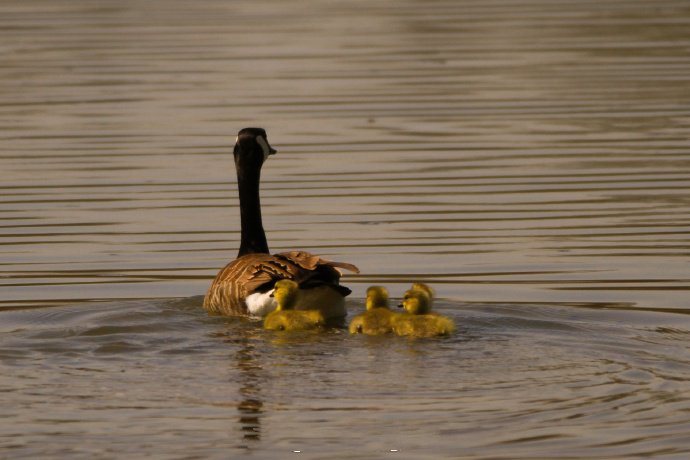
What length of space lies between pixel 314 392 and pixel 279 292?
2.35m

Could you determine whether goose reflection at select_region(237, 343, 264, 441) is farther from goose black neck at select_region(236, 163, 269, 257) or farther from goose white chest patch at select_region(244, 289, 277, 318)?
goose black neck at select_region(236, 163, 269, 257)

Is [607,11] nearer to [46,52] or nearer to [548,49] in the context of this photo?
[548,49]

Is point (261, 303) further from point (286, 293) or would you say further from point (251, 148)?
point (251, 148)

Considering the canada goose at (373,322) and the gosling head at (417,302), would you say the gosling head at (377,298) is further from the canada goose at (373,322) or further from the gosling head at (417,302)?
the gosling head at (417,302)

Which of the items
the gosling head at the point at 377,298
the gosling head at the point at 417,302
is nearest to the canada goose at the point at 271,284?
the gosling head at the point at 377,298

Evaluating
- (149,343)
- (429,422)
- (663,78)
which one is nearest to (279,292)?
(149,343)

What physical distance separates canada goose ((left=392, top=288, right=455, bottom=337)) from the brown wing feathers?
0.56 m

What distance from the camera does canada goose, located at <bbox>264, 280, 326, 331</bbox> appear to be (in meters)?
12.0

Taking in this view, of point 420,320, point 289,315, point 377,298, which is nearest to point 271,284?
point 289,315

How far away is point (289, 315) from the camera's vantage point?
1206cm

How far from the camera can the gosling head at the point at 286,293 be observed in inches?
483

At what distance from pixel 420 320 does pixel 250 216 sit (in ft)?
10.4

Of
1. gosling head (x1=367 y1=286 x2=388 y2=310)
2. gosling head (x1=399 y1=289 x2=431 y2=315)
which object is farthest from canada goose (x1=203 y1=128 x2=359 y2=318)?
gosling head (x1=399 y1=289 x2=431 y2=315)

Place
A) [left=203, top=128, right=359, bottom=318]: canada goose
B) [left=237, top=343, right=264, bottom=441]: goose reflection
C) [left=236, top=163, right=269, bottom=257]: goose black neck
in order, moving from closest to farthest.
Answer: [left=237, top=343, right=264, bottom=441]: goose reflection
[left=203, top=128, right=359, bottom=318]: canada goose
[left=236, top=163, right=269, bottom=257]: goose black neck
